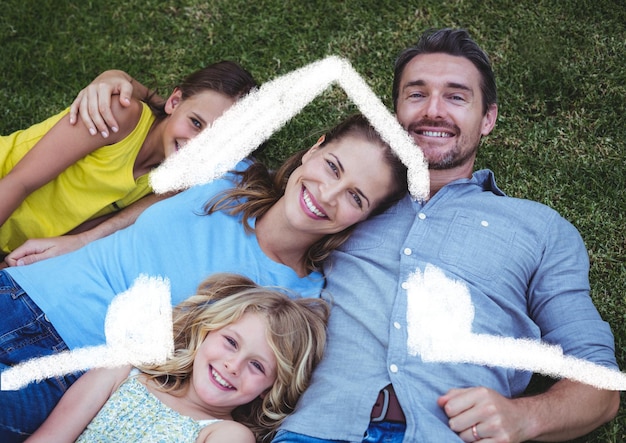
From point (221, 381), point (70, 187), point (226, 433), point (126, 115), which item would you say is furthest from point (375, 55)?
point (226, 433)

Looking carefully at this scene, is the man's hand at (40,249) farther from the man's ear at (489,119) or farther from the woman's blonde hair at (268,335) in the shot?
the man's ear at (489,119)

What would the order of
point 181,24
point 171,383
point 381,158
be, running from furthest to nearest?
point 181,24 → point 381,158 → point 171,383

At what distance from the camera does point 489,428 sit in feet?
5.99

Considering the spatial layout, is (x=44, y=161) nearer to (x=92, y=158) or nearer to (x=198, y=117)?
(x=92, y=158)

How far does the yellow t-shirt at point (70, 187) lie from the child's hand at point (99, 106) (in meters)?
0.09

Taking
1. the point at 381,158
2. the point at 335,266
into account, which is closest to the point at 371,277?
the point at 335,266

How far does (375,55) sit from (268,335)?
5.18 ft

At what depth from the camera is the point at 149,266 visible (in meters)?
2.10

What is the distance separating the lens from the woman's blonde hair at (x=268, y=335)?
1.96 m

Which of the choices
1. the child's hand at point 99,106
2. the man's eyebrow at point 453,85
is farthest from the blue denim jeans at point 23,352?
the man's eyebrow at point 453,85

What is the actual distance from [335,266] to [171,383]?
0.66 m

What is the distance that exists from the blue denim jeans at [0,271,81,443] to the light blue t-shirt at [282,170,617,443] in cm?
70

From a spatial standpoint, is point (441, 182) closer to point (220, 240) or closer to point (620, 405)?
point (220, 240)

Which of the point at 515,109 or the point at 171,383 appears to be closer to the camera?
the point at 171,383
